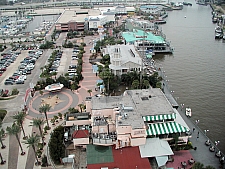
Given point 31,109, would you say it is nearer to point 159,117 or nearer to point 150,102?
point 150,102

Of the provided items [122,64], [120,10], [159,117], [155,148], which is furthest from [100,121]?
[120,10]

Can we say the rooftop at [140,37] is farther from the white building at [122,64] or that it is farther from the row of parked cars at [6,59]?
the row of parked cars at [6,59]

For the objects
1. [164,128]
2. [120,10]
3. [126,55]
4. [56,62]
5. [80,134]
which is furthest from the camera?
[120,10]

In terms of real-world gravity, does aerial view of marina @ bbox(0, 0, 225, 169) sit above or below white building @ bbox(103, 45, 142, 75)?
below

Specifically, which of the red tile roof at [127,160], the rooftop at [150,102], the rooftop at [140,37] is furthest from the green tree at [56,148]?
the rooftop at [140,37]

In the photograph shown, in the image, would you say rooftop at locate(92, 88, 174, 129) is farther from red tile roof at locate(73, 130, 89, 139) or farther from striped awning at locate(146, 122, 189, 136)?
red tile roof at locate(73, 130, 89, 139)

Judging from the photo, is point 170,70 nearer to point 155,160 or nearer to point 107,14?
point 155,160

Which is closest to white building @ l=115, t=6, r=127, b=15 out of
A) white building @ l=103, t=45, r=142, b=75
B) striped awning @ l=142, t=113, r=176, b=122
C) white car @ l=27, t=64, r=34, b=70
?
white car @ l=27, t=64, r=34, b=70
